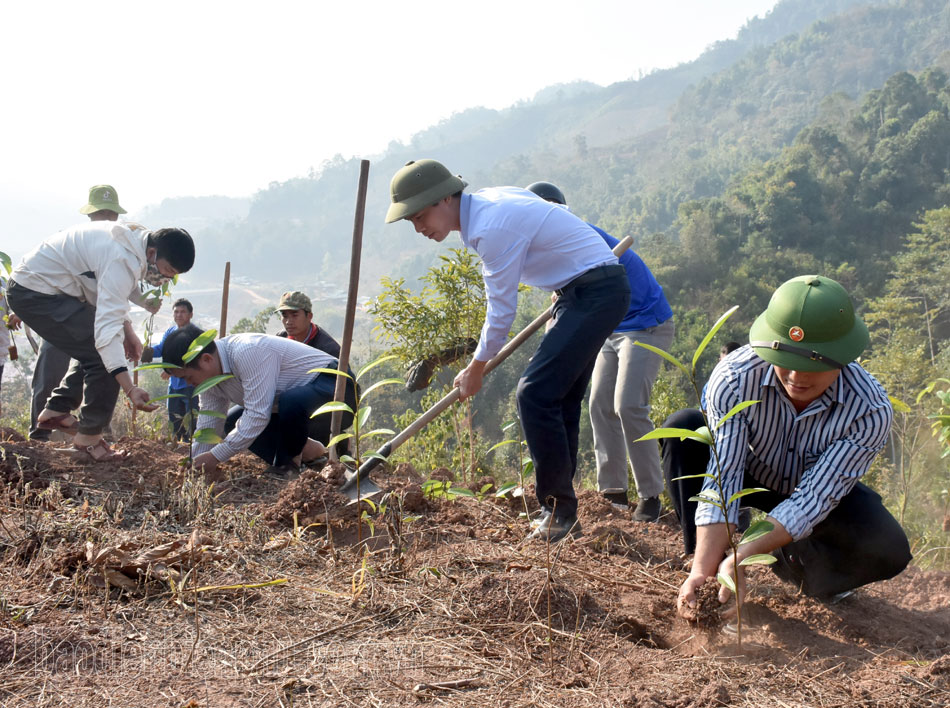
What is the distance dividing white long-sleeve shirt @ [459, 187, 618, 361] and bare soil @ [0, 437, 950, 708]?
82cm

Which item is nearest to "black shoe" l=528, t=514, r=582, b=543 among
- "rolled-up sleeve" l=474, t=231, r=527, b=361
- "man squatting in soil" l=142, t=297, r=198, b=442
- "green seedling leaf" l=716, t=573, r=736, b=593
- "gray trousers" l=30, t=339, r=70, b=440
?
"rolled-up sleeve" l=474, t=231, r=527, b=361

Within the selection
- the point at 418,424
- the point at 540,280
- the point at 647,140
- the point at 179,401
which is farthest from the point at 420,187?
the point at 647,140

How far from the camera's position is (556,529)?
276cm

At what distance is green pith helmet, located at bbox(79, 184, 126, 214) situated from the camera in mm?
4934

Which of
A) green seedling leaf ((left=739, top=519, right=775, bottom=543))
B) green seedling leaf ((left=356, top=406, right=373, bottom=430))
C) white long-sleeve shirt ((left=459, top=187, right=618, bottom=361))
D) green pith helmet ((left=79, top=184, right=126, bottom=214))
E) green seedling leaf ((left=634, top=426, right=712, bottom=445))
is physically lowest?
green seedling leaf ((left=739, top=519, right=775, bottom=543))

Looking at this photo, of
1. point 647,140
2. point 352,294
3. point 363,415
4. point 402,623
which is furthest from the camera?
point 647,140

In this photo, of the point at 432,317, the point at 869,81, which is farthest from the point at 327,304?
the point at 432,317

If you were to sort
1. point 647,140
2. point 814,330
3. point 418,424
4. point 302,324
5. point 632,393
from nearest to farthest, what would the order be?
1. point 814,330
2. point 418,424
3. point 632,393
4. point 302,324
5. point 647,140

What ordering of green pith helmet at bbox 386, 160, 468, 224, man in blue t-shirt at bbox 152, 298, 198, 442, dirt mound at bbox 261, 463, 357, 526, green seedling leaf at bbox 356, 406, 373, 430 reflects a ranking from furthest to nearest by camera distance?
1. man in blue t-shirt at bbox 152, 298, 198, 442
2. dirt mound at bbox 261, 463, 357, 526
3. green pith helmet at bbox 386, 160, 468, 224
4. green seedling leaf at bbox 356, 406, 373, 430

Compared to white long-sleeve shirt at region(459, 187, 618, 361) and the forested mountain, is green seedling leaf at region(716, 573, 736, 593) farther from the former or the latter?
the forested mountain

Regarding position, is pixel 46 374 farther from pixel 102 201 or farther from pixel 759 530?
pixel 759 530

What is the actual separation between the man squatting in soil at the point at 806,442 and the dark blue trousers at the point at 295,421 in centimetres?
197

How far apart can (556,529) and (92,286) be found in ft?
8.49

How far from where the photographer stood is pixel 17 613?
1934 millimetres
